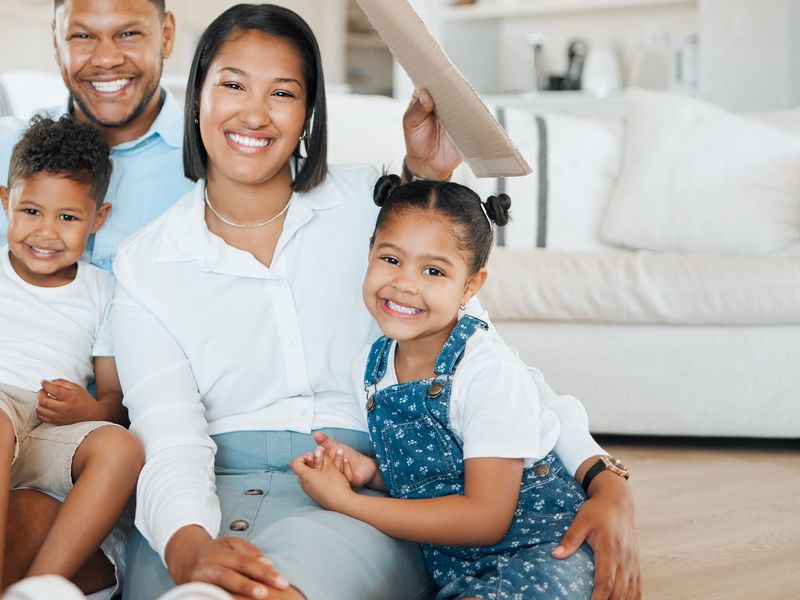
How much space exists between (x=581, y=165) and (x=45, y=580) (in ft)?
8.12

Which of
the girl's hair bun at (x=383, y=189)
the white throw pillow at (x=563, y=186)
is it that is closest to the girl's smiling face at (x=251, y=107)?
the girl's hair bun at (x=383, y=189)

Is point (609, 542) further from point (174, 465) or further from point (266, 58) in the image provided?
point (266, 58)

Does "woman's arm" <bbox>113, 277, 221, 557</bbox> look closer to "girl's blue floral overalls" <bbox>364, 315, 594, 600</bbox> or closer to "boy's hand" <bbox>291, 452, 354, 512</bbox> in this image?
"boy's hand" <bbox>291, 452, 354, 512</bbox>

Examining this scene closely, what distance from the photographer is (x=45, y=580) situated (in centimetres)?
96

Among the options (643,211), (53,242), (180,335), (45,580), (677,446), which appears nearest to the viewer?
(45,580)

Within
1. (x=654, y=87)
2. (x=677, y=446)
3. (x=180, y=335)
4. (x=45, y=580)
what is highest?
(x=654, y=87)

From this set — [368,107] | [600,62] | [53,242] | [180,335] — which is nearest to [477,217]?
[180,335]

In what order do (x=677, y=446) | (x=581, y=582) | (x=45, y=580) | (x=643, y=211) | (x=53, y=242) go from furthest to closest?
(x=643, y=211) → (x=677, y=446) → (x=53, y=242) → (x=581, y=582) → (x=45, y=580)

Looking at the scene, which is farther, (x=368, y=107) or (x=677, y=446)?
(x=368, y=107)

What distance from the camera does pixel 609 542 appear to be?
4.09 feet

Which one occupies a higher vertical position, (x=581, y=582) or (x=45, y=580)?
(x=45, y=580)

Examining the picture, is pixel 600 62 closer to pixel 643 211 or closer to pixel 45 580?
pixel 643 211

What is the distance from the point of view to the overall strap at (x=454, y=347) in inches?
52.9

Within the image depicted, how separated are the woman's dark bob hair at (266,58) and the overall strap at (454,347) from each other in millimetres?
321
